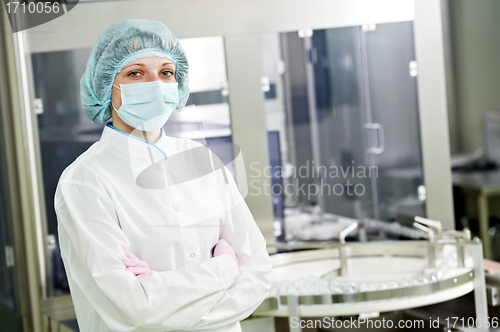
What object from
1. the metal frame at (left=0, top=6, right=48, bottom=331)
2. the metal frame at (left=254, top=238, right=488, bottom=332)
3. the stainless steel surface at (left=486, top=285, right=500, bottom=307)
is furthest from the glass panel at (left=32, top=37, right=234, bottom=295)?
the stainless steel surface at (left=486, top=285, right=500, bottom=307)

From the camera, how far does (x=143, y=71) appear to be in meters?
1.00

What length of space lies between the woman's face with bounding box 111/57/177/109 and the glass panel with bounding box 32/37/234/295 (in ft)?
2.31

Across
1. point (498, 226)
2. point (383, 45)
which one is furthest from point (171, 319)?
point (498, 226)

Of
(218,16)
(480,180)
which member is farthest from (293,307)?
(480,180)

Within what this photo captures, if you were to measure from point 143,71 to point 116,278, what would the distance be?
15.8 inches

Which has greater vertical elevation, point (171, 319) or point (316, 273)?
point (171, 319)

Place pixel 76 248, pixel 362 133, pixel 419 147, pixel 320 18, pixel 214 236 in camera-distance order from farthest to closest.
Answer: pixel 362 133
pixel 419 147
pixel 320 18
pixel 214 236
pixel 76 248

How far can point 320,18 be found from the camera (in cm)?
169

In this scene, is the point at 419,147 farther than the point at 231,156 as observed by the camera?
Yes

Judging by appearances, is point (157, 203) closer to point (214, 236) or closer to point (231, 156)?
point (214, 236)

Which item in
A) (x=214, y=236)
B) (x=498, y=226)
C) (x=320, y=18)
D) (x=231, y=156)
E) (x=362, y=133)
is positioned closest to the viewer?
(x=214, y=236)

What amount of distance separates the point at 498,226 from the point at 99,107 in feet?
9.60

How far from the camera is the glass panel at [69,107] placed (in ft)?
5.79

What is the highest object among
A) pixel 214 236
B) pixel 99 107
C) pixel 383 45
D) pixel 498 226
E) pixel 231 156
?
pixel 383 45
